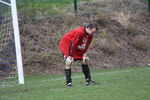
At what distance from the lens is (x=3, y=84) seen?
36.0 feet

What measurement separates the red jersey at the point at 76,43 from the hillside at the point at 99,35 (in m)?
4.05

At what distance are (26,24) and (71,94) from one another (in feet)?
26.9

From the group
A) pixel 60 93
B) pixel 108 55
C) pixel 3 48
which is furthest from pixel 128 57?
pixel 60 93

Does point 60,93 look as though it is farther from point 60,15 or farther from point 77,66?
point 60,15

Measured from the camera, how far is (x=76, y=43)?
920 cm

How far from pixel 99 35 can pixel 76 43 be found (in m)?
7.64

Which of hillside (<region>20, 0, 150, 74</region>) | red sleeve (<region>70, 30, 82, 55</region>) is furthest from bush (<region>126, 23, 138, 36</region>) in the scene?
red sleeve (<region>70, 30, 82, 55</region>)

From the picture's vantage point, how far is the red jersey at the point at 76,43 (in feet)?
30.2

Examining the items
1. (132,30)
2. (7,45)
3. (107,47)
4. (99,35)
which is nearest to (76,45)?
(7,45)

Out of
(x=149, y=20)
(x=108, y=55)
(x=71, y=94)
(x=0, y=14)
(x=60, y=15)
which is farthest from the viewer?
(x=149, y=20)

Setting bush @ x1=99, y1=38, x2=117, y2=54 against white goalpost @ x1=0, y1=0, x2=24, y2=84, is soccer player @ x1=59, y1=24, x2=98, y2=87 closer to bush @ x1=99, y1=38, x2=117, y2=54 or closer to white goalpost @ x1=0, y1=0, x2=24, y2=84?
white goalpost @ x1=0, y1=0, x2=24, y2=84

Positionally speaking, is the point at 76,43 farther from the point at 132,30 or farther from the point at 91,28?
the point at 132,30

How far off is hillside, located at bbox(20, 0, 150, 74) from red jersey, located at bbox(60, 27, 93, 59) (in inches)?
160

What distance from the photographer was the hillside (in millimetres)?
14345
